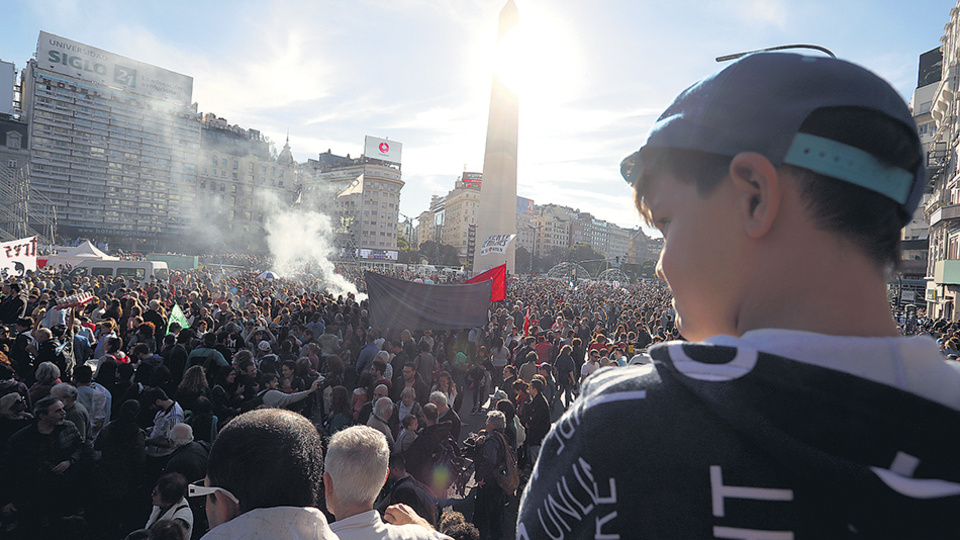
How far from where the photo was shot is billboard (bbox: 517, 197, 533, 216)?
13812 cm

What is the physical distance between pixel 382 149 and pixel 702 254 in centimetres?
12593

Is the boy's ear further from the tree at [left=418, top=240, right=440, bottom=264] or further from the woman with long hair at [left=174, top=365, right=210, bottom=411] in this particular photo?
the tree at [left=418, top=240, right=440, bottom=264]

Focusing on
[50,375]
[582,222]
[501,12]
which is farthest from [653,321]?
[582,222]

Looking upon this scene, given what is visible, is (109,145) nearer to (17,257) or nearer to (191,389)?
(17,257)

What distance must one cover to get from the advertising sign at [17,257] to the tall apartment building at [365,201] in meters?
83.7

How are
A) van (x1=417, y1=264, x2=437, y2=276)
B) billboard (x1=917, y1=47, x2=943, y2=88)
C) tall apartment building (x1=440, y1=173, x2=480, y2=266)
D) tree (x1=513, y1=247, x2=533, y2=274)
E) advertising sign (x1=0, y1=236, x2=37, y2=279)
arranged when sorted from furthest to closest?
tall apartment building (x1=440, y1=173, x2=480, y2=266) < tree (x1=513, y1=247, x2=533, y2=274) < van (x1=417, y1=264, x2=437, y2=276) < billboard (x1=917, y1=47, x2=943, y2=88) < advertising sign (x1=0, y1=236, x2=37, y2=279)

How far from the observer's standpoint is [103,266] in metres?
26.0

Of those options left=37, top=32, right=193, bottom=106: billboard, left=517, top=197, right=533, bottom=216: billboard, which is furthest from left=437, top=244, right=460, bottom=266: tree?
left=37, top=32, right=193, bottom=106: billboard

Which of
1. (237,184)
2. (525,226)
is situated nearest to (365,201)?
(237,184)

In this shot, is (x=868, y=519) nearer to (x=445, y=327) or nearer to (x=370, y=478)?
(x=370, y=478)

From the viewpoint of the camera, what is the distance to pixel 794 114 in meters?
0.75

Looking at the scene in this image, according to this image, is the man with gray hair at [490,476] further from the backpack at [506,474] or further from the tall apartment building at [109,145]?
the tall apartment building at [109,145]

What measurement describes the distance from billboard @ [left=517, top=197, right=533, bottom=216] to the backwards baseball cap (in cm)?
13626

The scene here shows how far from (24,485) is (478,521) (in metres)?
4.43
